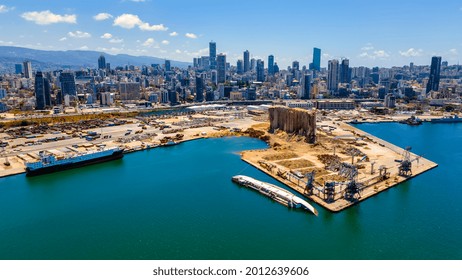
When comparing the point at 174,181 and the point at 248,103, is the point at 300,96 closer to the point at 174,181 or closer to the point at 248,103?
the point at 248,103

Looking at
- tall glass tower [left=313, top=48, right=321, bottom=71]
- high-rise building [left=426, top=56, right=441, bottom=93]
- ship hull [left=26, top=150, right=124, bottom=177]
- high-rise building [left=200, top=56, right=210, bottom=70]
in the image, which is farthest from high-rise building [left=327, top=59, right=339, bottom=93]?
high-rise building [left=200, top=56, right=210, bottom=70]

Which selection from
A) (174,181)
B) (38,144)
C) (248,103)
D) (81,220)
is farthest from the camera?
(248,103)

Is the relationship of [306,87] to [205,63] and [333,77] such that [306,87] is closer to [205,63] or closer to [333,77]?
[333,77]

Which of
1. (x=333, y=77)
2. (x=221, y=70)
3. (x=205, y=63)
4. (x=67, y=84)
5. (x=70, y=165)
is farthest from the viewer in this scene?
(x=205, y=63)

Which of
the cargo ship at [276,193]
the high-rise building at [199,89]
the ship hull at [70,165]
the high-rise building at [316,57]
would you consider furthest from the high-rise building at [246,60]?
the cargo ship at [276,193]

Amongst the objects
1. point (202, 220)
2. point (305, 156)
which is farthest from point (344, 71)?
point (202, 220)

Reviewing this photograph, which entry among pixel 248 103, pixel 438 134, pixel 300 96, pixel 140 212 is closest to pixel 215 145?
pixel 140 212
